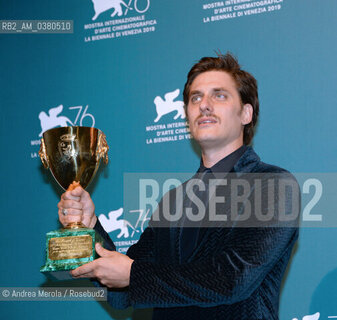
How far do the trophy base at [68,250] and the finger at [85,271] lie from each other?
55 mm

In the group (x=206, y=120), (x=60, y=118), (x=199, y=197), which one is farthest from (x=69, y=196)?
(x=60, y=118)

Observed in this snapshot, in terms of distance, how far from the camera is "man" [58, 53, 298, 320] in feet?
3.82

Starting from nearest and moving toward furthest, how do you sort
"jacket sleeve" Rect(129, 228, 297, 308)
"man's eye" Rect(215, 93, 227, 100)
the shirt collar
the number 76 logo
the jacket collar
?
"jacket sleeve" Rect(129, 228, 297, 308) < the jacket collar < the shirt collar < "man's eye" Rect(215, 93, 227, 100) < the number 76 logo

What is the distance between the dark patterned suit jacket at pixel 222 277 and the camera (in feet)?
3.78

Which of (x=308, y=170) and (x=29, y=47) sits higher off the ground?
(x=29, y=47)

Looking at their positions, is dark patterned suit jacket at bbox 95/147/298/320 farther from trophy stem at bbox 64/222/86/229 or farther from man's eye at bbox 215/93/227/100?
man's eye at bbox 215/93/227/100

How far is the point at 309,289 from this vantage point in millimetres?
1816

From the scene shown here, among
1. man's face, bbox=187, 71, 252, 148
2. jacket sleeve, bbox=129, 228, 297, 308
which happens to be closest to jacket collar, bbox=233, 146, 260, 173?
man's face, bbox=187, 71, 252, 148

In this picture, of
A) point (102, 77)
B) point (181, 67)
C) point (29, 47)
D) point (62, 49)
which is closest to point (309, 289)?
point (181, 67)

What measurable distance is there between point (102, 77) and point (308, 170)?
109 centimetres

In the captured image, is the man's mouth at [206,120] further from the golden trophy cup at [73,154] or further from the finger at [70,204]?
the finger at [70,204]

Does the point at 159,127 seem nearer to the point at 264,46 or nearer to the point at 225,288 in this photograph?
the point at 264,46

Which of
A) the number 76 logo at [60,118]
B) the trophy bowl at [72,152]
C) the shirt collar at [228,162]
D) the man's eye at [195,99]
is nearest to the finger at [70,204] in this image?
the trophy bowl at [72,152]

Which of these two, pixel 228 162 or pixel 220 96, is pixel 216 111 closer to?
pixel 220 96
